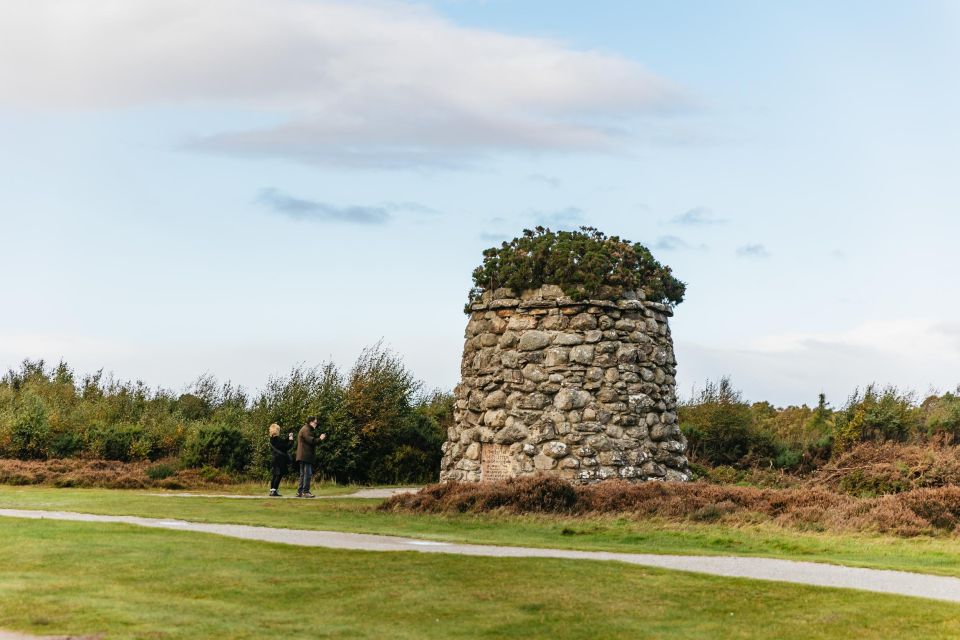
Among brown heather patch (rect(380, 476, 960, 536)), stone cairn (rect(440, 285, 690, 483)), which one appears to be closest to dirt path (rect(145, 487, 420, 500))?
stone cairn (rect(440, 285, 690, 483))

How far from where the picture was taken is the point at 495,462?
2688cm

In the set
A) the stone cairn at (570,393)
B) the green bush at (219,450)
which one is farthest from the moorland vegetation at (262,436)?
the stone cairn at (570,393)

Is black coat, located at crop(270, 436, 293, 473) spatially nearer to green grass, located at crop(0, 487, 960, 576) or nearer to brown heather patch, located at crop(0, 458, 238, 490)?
green grass, located at crop(0, 487, 960, 576)

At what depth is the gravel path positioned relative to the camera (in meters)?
13.6

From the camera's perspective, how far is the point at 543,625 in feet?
37.8

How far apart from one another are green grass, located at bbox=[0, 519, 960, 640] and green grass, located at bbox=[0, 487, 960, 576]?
305 centimetres

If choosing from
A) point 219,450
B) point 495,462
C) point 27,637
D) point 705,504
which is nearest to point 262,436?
point 219,450

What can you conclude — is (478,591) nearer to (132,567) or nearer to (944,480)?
(132,567)

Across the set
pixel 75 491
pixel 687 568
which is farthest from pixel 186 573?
pixel 75 491

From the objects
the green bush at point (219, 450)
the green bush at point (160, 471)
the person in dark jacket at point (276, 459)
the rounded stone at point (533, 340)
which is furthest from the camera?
the green bush at point (219, 450)

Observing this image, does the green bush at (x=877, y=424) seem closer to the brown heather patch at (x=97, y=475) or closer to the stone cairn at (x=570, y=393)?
the stone cairn at (x=570, y=393)

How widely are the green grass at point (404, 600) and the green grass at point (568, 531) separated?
10.0ft

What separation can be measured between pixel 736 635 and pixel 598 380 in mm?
15193

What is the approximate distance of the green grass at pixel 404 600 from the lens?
36.9 feet
